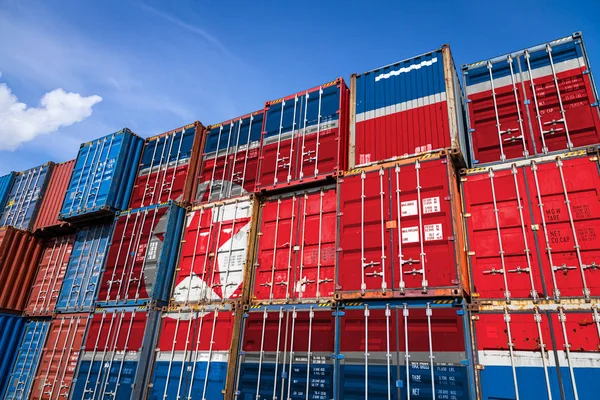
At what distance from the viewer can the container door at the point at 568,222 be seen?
8.08 m

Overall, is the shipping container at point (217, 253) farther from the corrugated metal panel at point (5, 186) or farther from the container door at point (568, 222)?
the corrugated metal panel at point (5, 186)

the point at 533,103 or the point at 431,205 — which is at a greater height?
the point at 533,103

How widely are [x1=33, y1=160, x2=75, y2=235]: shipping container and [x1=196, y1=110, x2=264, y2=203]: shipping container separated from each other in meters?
7.06

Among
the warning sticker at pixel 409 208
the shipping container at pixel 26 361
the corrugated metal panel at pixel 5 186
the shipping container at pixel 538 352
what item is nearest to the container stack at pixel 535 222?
the shipping container at pixel 538 352

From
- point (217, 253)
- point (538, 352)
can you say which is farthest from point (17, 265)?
point (538, 352)

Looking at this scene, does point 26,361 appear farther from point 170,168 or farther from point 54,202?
point 170,168

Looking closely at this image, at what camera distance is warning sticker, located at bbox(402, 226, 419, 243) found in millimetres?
9633

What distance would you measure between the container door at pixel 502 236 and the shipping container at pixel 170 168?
31.6ft

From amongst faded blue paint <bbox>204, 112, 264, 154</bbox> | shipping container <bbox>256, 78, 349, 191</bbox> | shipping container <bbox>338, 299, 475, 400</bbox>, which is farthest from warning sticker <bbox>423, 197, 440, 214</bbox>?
faded blue paint <bbox>204, 112, 264, 154</bbox>

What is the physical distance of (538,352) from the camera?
7801mm

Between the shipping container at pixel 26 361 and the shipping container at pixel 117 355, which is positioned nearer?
the shipping container at pixel 117 355

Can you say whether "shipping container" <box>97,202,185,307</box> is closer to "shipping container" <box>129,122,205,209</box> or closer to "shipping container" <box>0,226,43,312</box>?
"shipping container" <box>129,122,205,209</box>

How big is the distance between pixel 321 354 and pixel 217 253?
191 inches

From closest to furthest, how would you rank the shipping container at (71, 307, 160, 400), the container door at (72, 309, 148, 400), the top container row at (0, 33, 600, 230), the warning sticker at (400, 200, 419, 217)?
the warning sticker at (400, 200, 419, 217), the top container row at (0, 33, 600, 230), the shipping container at (71, 307, 160, 400), the container door at (72, 309, 148, 400)
